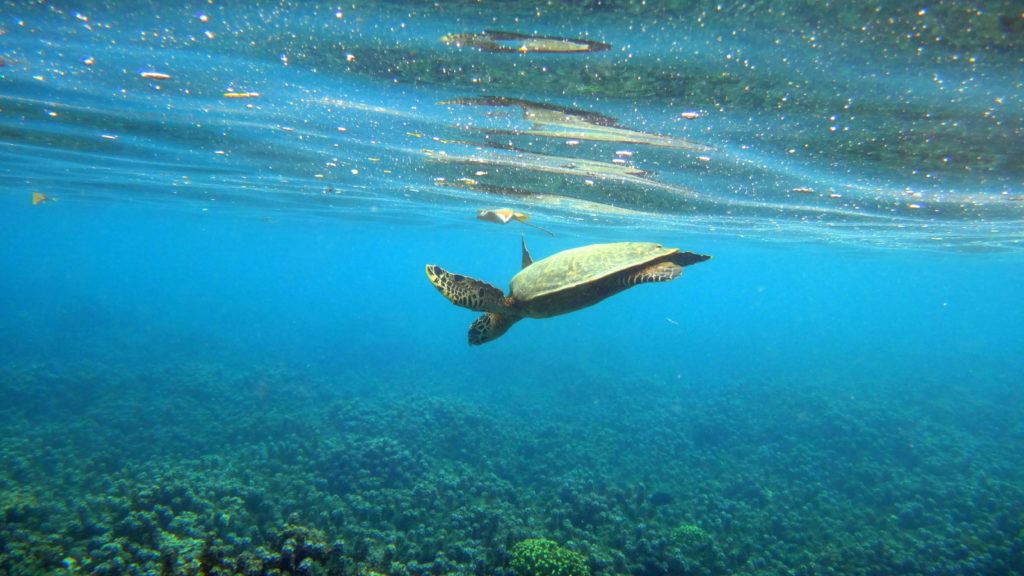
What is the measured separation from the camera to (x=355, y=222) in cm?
Answer: 4138

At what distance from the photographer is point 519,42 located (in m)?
6.91

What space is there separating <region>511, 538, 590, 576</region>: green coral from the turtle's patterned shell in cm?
479

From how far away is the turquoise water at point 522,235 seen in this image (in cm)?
682

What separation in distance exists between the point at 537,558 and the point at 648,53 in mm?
8782

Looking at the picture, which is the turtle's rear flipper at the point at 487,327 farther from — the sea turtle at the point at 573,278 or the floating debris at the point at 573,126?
the floating debris at the point at 573,126

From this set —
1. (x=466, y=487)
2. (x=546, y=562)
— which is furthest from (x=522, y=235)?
(x=546, y=562)

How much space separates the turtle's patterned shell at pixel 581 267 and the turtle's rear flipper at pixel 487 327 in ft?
2.47

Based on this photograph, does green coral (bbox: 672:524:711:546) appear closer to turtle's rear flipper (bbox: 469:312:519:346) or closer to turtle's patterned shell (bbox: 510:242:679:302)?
turtle's rear flipper (bbox: 469:312:519:346)

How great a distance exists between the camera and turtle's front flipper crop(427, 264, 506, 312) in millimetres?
6535

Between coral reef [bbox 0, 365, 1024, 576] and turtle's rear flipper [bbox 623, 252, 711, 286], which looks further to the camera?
coral reef [bbox 0, 365, 1024, 576]

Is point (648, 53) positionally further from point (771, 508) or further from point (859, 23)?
point (771, 508)

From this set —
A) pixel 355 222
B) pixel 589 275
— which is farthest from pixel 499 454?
pixel 355 222

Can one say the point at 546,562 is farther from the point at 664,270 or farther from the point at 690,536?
the point at 664,270

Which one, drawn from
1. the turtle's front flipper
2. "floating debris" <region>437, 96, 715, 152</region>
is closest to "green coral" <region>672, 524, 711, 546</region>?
the turtle's front flipper
